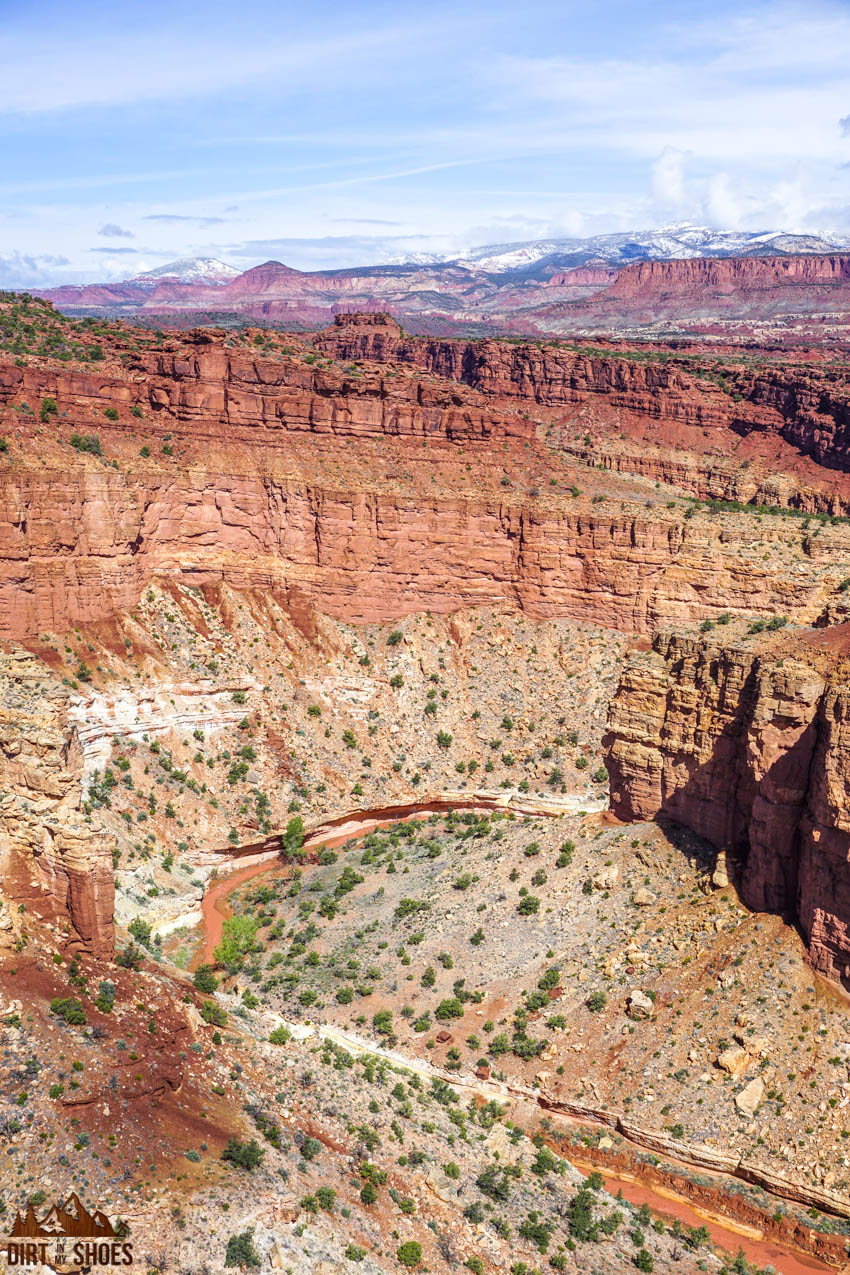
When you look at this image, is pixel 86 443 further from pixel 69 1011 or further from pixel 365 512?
pixel 69 1011

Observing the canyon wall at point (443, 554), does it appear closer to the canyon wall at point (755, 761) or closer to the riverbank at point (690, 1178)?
the canyon wall at point (755, 761)

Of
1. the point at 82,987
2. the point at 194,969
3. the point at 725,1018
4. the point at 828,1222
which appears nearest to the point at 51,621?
the point at 194,969

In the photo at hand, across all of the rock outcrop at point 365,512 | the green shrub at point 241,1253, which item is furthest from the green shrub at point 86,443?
the green shrub at point 241,1253

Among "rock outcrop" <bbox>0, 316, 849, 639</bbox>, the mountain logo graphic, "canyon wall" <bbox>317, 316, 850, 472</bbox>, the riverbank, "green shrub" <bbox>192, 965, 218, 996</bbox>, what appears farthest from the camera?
"canyon wall" <bbox>317, 316, 850, 472</bbox>

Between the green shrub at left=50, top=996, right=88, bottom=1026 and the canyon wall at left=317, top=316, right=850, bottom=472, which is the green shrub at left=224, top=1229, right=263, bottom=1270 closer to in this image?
the green shrub at left=50, top=996, right=88, bottom=1026

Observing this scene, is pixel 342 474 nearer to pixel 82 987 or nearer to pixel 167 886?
pixel 167 886

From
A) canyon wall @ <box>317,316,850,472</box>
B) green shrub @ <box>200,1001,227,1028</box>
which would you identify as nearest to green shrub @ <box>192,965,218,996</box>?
green shrub @ <box>200,1001,227,1028</box>
